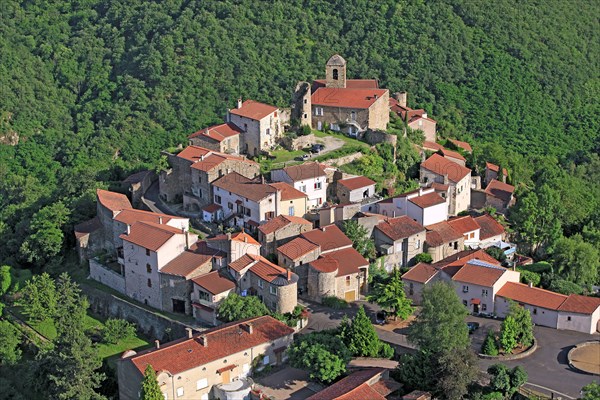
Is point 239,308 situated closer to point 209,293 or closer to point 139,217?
point 209,293

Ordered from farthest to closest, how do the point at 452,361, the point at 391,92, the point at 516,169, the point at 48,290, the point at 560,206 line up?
the point at 391,92 → the point at 516,169 → the point at 560,206 → the point at 48,290 → the point at 452,361

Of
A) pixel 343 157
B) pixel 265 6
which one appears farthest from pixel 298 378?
pixel 265 6

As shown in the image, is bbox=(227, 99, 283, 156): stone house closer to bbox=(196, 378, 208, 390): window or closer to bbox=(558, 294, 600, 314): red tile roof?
bbox=(196, 378, 208, 390): window

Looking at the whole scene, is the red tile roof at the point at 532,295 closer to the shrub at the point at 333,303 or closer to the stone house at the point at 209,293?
the shrub at the point at 333,303

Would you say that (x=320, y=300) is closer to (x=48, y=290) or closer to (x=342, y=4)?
(x=48, y=290)

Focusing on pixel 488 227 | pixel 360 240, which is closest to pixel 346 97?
pixel 488 227
